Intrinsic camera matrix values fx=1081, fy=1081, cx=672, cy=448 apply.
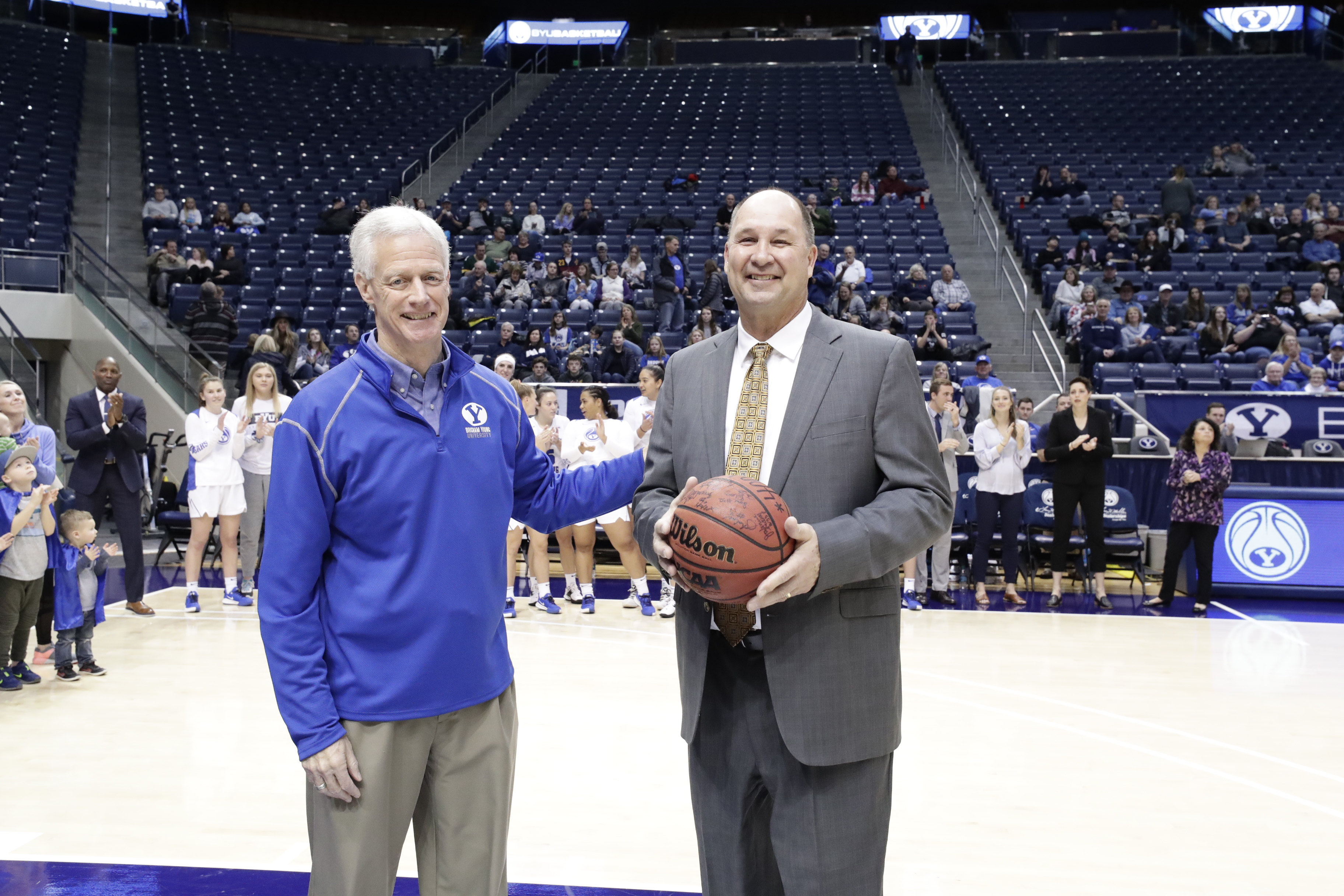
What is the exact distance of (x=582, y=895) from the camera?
3.03 m

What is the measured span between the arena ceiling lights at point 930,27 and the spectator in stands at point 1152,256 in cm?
1165

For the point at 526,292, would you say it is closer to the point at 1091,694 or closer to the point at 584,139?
the point at 584,139

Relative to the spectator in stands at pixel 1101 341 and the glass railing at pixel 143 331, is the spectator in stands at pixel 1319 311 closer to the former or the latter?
the spectator in stands at pixel 1101 341

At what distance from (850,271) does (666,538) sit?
1133cm

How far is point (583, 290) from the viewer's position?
508 inches

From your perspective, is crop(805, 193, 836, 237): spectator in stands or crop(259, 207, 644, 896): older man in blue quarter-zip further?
crop(805, 193, 836, 237): spectator in stands

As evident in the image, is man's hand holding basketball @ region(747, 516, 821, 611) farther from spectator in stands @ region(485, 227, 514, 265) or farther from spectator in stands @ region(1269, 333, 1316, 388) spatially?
spectator in stands @ region(485, 227, 514, 265)

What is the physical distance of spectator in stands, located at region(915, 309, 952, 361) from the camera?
1117 cm

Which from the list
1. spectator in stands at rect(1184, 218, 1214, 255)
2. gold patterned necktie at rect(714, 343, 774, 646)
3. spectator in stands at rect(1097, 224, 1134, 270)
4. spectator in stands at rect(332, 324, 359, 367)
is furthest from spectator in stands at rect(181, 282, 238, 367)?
spectator in stands at rect(1184, 218, 1214, 255)

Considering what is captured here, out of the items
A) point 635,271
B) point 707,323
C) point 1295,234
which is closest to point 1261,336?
point 1295,234

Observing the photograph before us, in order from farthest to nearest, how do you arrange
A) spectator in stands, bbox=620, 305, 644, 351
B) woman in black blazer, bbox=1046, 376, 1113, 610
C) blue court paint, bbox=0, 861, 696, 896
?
spectator in stands, bbox=620, 305, 644, 351
woman in black blazer, bbox=1046, 376, 1113, 610
blue court paint, bbox=0, 861, 696, 896

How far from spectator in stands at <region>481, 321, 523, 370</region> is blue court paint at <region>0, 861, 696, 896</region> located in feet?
27.2

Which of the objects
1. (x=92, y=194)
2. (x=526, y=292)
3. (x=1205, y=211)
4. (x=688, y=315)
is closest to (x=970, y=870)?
(x=688, y=315)

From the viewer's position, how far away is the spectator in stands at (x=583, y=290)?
12.7 m
